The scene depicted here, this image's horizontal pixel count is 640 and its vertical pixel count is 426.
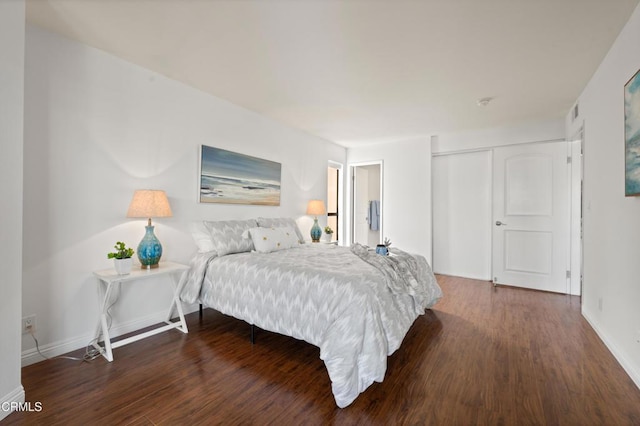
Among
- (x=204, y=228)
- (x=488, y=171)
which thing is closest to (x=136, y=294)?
(x=204, y=228)

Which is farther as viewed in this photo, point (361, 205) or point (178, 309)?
point (361, 205)

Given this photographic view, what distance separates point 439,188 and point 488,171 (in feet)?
2.62

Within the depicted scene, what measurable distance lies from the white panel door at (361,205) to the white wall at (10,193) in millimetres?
5087

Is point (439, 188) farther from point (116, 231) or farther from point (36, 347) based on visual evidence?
point (36, 347)

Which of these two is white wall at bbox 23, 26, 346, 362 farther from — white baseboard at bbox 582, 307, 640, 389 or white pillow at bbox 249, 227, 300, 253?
white baseboard at bbox 582, 307, 640, 389

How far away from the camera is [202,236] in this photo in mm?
3047

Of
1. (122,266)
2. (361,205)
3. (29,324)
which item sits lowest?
(29,324)

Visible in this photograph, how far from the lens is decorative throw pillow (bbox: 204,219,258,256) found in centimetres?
296

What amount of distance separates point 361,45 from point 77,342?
130 inches

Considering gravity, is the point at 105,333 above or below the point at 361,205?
below

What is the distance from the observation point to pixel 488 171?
474 cm

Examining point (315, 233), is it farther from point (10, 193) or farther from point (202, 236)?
point (10, 193)
